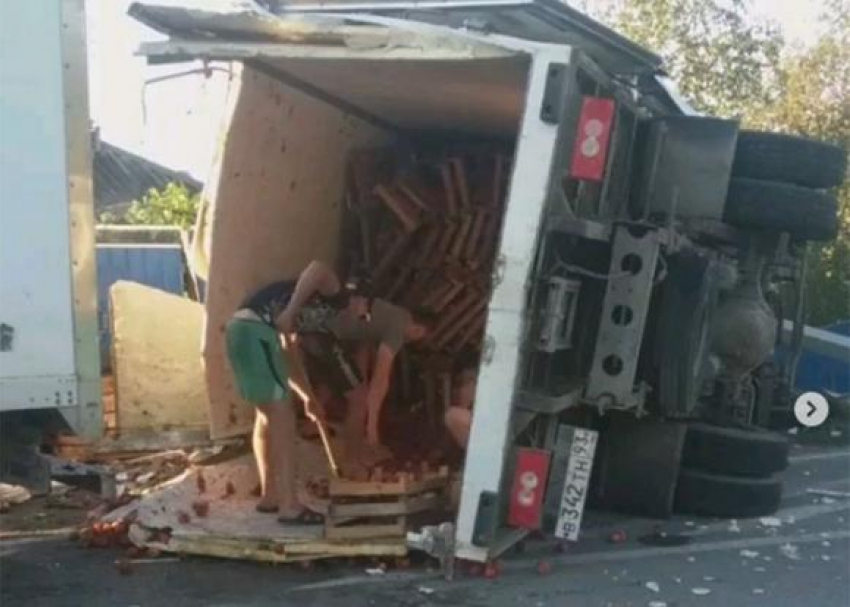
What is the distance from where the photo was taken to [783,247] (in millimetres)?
7496

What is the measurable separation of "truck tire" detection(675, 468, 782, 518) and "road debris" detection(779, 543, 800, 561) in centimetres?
55

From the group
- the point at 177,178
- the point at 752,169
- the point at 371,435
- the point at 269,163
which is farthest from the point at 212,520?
the point at 177,178

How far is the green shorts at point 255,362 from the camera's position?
626 centimetres

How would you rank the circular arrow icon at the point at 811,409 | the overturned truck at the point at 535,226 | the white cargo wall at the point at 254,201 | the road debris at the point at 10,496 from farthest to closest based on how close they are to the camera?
1. the circular arrow icon at the point at 811,409
2. the road debris at the point at 10,496
3. the white cargo wall at the point at 254,201
4. the overturned truck at the point at 535,226

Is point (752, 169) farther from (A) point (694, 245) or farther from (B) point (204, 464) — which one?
(B) point (204, 464)

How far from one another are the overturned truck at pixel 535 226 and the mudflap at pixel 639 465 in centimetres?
1

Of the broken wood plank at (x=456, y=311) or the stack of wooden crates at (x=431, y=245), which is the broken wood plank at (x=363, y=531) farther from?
the broken wood plank at (x=456, y=311)

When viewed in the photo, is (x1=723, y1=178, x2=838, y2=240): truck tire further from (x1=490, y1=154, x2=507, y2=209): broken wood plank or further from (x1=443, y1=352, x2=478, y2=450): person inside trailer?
(x1=443, y1=352, x2=478, y2=450): person inside trailer

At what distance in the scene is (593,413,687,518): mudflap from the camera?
6863 mm

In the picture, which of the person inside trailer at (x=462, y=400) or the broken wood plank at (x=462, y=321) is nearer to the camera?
the person inside trailer at (x=462, y=400)

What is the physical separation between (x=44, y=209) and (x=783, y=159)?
4314mm

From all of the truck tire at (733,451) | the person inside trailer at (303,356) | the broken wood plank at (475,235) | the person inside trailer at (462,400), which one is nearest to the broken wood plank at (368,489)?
the person inside trailer at (303,356)

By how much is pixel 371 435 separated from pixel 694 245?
221 centimetres

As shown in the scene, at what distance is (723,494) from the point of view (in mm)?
7047
